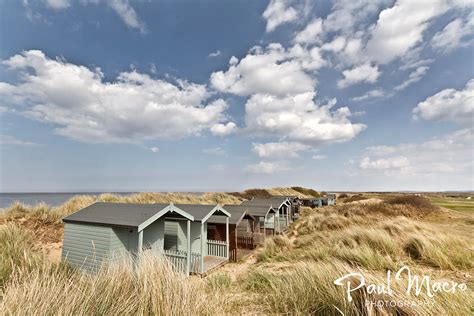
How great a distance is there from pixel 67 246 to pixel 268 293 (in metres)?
10.8

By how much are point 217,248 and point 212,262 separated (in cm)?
157

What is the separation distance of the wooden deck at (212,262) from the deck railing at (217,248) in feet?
1.22

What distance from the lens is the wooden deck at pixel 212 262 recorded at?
40.5ft

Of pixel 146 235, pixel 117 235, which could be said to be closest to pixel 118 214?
pixel 117 235

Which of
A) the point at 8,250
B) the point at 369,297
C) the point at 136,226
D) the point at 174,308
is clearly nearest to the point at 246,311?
the point at 174,308

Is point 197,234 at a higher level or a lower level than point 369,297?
lower

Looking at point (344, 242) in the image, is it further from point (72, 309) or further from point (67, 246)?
point (67, 246)

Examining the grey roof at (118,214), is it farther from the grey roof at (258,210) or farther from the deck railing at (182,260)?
the grey roof at (258,210)

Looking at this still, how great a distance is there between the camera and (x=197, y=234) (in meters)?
14.2

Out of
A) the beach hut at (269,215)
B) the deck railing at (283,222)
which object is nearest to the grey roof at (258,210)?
the beach hut at (269,215)

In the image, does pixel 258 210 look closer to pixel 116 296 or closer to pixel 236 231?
pixel 236 231

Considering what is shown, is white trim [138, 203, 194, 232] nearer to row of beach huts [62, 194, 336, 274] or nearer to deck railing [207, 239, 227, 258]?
row of beach huts [62, 194, 336, 274]

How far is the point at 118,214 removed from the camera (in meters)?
10.4

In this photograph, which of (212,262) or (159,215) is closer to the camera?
(159,215)
